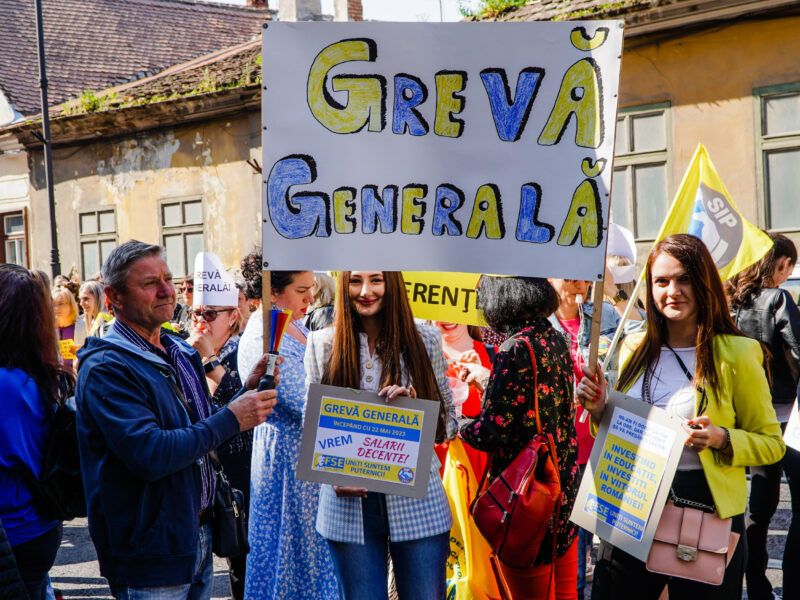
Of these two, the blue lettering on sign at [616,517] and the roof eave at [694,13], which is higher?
the roof eave at [694,13]

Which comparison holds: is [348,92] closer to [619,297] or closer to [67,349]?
[619,297]

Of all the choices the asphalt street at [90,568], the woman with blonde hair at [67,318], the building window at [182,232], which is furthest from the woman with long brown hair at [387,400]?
the building window at [182,232]

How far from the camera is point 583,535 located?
539 cm

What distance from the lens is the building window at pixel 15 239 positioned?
22.2 meters

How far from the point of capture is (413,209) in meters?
3.39

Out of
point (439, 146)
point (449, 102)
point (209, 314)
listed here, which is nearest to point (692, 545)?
point (439, 146)

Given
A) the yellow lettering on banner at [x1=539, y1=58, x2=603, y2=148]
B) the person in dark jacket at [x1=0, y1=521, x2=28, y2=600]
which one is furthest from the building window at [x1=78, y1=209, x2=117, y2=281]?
the person in dark jacket at [x1=0, y1=521, x2=28, y2=600]

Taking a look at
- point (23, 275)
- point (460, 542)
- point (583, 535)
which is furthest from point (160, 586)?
point (583, 535)

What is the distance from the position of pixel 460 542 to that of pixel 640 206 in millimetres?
9776

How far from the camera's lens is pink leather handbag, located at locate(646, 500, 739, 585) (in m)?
3.08

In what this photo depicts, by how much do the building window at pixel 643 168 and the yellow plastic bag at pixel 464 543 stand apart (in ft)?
30.0

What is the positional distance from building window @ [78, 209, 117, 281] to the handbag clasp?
1860 centimetres

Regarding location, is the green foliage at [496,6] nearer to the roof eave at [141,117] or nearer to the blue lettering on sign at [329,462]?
the roof eave at [141,117]

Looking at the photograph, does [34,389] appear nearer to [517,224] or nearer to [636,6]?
[517,224]
